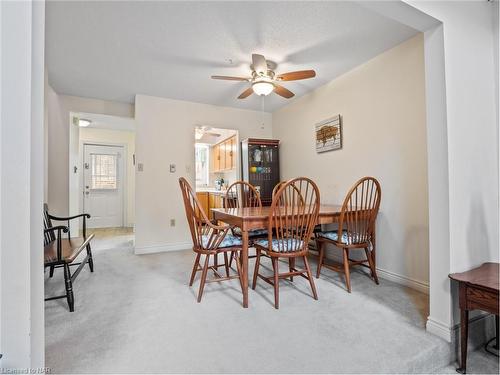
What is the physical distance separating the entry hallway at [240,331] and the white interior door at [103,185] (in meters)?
3.73

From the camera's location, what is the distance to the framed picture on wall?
10.2 ft

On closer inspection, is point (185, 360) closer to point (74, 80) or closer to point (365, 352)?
point (365, 352)

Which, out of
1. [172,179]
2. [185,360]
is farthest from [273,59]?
[185,360]

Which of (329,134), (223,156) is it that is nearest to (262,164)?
(329,134)

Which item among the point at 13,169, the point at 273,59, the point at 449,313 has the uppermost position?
the point at 273,59

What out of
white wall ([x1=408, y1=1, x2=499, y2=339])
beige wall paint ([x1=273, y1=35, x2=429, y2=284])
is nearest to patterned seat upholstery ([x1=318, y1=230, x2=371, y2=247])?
beige wall paint ([x1=273, y1=35, x2=429, y2=284])

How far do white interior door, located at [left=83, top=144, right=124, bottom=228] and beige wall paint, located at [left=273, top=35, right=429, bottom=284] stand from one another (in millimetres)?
4849

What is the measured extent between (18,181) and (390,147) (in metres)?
2.78

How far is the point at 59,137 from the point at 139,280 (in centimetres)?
257

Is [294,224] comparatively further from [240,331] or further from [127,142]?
[127,142]

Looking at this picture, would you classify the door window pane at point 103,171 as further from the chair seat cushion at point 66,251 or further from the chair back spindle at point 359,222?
the chair back spindle at point 359,222

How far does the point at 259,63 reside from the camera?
7.49ft

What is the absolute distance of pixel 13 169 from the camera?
2.20 ft

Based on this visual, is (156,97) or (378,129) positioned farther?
(156,97)
